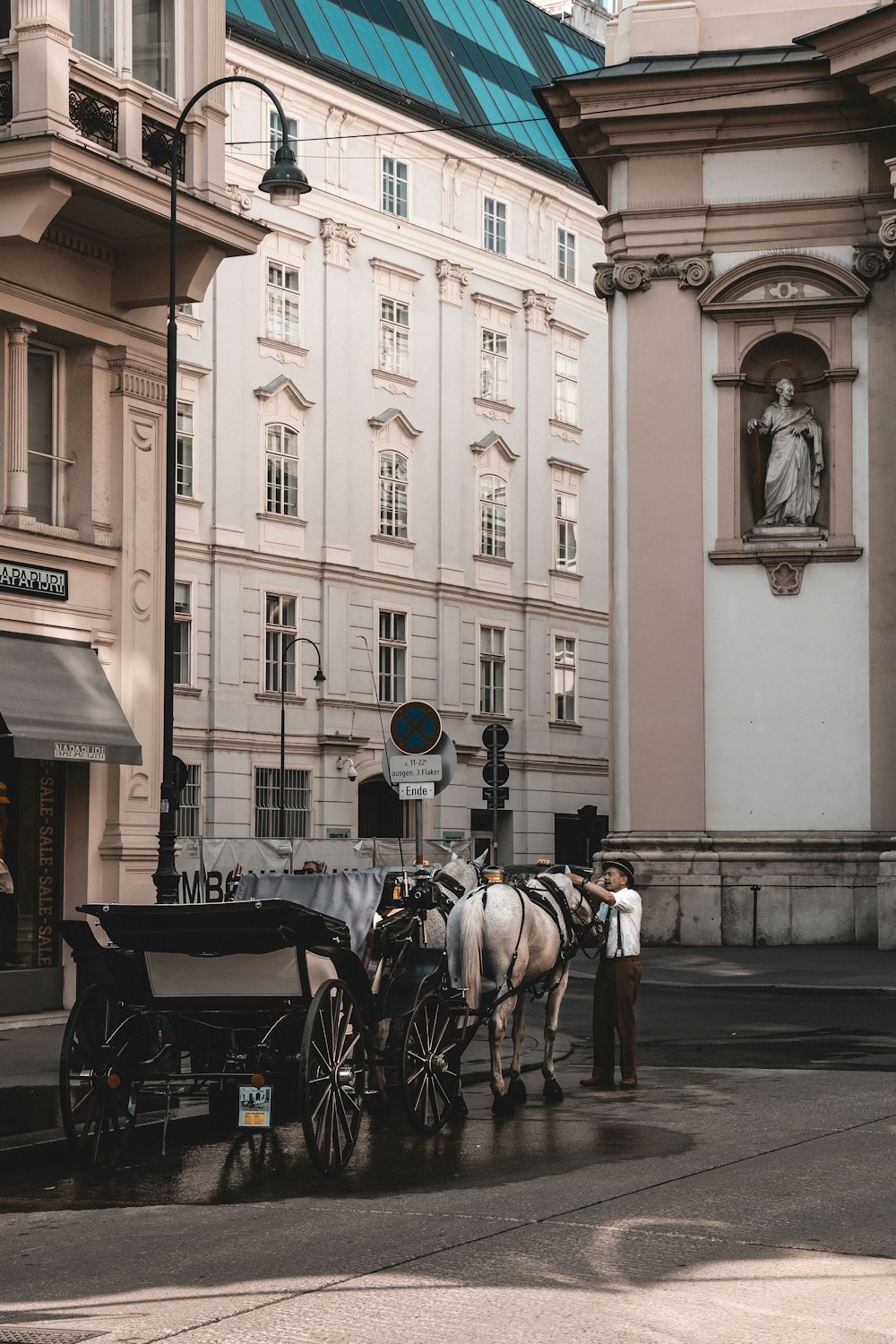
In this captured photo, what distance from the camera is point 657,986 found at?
23.5 m

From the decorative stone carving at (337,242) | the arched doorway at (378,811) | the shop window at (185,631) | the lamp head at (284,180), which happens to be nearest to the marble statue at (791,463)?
the lamp head at (284,180)

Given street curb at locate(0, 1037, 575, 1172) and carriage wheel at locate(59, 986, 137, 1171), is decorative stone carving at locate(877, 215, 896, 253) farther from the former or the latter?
carriage wheel at locate(59, 986, 137, 1171)

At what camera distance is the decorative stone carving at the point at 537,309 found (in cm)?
5355

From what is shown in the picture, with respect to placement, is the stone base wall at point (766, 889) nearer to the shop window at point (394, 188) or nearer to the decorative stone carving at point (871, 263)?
the decorative stone carving at point (871, 263)

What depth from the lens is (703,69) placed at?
29812 millimetres

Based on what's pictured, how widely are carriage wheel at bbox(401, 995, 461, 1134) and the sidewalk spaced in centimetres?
203

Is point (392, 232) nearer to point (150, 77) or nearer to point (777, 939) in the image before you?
point (777, 939)

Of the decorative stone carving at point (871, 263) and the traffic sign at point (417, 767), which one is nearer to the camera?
the traffic sign at point (417, 767)

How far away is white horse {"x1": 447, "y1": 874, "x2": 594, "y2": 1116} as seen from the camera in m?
12.5

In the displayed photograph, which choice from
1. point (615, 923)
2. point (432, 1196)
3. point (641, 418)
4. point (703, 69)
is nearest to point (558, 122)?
point (703, 69)

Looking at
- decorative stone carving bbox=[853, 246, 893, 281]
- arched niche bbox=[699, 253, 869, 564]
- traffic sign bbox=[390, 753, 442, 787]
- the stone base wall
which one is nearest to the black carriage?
traffic sign bbox=[390, 753, 442, 787]

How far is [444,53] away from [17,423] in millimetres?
37684

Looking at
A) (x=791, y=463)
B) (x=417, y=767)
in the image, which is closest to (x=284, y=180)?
(x=417, y=767)

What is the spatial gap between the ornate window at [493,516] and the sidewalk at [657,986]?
978 inches
